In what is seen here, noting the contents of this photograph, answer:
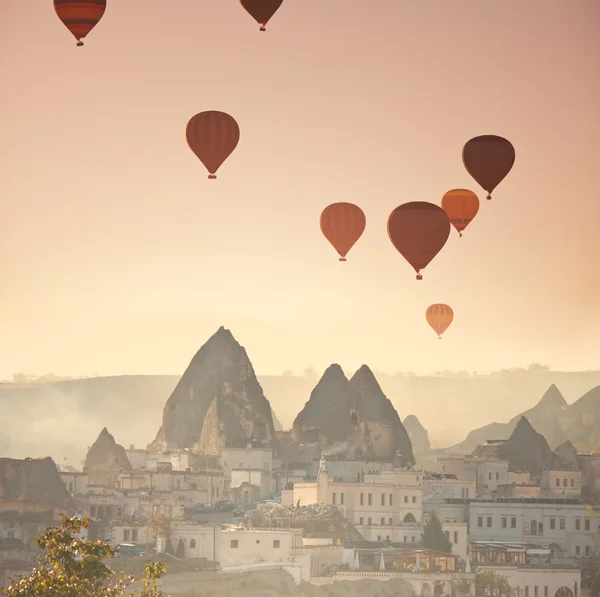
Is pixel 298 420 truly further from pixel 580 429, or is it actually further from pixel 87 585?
pixel 87 585

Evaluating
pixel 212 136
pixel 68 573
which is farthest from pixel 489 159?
pixel 68 573

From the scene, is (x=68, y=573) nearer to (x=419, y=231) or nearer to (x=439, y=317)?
(x=419, y=231)

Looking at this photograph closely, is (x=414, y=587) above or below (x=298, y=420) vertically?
below

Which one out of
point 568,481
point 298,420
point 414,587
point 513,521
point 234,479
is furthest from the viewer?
point 298,420

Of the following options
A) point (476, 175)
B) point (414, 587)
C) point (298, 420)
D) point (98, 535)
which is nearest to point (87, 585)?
point (476, 175)

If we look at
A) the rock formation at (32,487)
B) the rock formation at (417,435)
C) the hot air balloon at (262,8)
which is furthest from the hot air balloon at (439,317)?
the rock formation at (417,435)

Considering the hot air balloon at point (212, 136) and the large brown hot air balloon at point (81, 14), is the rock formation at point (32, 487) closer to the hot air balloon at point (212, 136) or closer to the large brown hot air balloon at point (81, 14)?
the hot air balloon at point (212, 136)

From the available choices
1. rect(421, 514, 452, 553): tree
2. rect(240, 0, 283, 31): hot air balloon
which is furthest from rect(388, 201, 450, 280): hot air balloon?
rect(421, 514, 452, 553): tree
